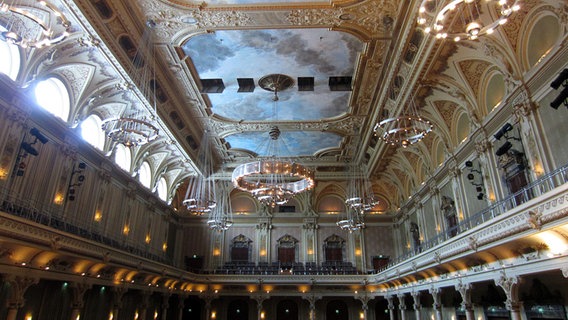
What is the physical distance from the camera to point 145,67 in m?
13.0

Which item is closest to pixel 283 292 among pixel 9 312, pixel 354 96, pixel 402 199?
pixel 402 199

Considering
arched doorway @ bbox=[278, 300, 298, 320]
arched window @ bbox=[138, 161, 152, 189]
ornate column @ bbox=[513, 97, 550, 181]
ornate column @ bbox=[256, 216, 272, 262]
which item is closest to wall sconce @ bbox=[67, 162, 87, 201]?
arched window @ bbox=[138, 161, 152, 189]

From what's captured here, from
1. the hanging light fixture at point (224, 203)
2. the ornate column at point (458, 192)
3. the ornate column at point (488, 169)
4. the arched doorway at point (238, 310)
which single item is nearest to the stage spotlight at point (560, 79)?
the ornate column at point (488, 169)

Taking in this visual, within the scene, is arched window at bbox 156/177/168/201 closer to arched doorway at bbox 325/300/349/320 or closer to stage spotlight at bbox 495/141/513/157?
arched doorway at bbox 325/300/349/320

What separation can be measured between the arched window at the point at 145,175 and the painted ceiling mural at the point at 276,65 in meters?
5.22

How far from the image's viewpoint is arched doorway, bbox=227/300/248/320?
78.6 ft

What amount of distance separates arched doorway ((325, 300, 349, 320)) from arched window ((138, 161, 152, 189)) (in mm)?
13109

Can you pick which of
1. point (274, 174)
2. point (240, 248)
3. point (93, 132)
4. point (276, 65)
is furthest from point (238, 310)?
point (276, 65)

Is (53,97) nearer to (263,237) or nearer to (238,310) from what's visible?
(263,237)

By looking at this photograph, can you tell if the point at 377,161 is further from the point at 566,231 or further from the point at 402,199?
the point at 566,231

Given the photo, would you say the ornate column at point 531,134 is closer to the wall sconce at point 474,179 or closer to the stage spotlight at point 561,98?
the stage spotlight at point 561,98

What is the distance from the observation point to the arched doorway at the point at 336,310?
23.8 meters

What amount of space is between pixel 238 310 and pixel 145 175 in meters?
10.4

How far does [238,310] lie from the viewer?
79.1 feet
